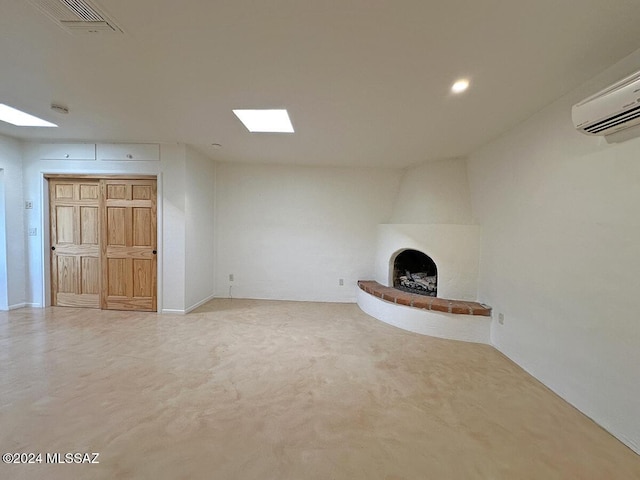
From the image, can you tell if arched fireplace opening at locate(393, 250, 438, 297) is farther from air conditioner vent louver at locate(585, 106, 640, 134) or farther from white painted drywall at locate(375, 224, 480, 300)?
air conditioner vent louver at locate(585, 106, 640, 134)

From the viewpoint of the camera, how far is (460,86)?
81.2 inches

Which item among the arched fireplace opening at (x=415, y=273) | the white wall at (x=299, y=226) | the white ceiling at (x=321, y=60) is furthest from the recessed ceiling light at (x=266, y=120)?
the arched fireplace opening at (x=415, y=273)

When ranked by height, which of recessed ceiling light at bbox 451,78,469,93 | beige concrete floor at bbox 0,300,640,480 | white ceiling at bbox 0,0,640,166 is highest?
white ceiling at bbox 0,0,640,166

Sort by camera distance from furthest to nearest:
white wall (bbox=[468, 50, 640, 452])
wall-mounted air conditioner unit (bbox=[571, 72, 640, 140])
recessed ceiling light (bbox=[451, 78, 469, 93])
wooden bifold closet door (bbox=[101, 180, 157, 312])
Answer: wooden bifold closet door (bbox=[101, 180, 157, 312])
recessed ceiling light (bbox=[451, 78, 469, 93])
white wall (bbox=[468, 50, 640, 452])
wall-mounted air conditioner unit (bbox=[571, 72, 640, 140])

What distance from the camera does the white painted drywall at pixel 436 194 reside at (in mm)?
3844

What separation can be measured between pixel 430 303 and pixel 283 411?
224cm

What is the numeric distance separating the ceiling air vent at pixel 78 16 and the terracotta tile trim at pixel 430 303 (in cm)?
363

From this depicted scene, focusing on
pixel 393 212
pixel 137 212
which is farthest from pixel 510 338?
pixel 137 212

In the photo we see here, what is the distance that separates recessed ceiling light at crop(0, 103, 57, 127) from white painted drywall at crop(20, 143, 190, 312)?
709 millimetres

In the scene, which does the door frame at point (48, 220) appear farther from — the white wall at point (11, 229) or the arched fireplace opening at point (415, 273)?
the arched fireplace opening at point (415, 273)

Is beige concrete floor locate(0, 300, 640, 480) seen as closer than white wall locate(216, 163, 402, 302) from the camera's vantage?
Yes

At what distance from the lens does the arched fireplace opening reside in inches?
160

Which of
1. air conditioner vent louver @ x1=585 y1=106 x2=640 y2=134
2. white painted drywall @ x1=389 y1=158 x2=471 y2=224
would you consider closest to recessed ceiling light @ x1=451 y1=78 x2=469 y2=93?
air conditioner vent louver @ x1=585 y1=106 x2=640 y2=134

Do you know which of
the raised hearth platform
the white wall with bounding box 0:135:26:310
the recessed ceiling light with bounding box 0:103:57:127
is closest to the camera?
the recessed ceiling light with bounding box 0:103:57:127
